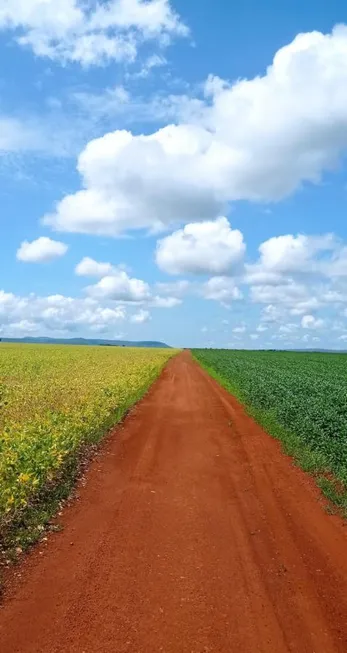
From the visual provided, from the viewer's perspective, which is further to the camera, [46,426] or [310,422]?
[310,422]

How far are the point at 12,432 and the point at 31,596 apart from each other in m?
7.58

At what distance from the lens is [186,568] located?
7.65 m

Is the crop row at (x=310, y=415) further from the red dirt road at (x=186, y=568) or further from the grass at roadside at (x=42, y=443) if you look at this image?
the grass at roadside at (x=42, y=443)

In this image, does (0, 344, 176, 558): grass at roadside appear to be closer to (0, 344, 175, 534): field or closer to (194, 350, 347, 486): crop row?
(0, 344, 175, 534): field

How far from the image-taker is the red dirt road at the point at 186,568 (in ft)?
19.6

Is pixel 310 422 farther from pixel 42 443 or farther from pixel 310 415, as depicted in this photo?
pixel 42 443

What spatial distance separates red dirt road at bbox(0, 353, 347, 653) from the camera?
5984 millimetres

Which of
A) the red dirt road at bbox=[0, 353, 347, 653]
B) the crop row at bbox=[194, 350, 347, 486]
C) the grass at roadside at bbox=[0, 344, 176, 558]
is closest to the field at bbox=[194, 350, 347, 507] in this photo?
the crop row at bbox=[194, 350, 347, 486]

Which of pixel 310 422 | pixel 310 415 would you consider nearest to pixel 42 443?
pixel 310 422

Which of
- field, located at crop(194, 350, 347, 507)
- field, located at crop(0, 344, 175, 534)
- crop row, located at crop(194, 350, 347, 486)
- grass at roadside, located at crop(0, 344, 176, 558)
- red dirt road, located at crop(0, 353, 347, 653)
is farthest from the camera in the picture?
crop row, located at crop(194, 350, 347, 486)

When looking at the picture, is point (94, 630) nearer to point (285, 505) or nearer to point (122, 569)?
point (122, 569)

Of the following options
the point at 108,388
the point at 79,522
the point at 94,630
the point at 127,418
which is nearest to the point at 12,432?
the point at 79,522

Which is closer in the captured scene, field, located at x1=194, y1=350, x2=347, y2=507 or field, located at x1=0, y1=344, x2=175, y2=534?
field, located at x1=0, y1=344, x2=175, y2=534

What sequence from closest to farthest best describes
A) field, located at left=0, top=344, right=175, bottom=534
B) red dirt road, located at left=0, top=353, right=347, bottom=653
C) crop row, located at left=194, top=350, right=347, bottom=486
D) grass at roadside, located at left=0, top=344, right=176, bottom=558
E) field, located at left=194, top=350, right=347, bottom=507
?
red dirt road, located at left=0, top=353, right=347, bottom=653 → grass at roadside, located at left=0, top=344, right=176, bottom=558 → field, located at left=0, top=344, right=175, bottom=534 → field, located at left=194, top=350, right=347, bottom=507 → crop row, located at left=194, top=350, right=347, bottom=486
